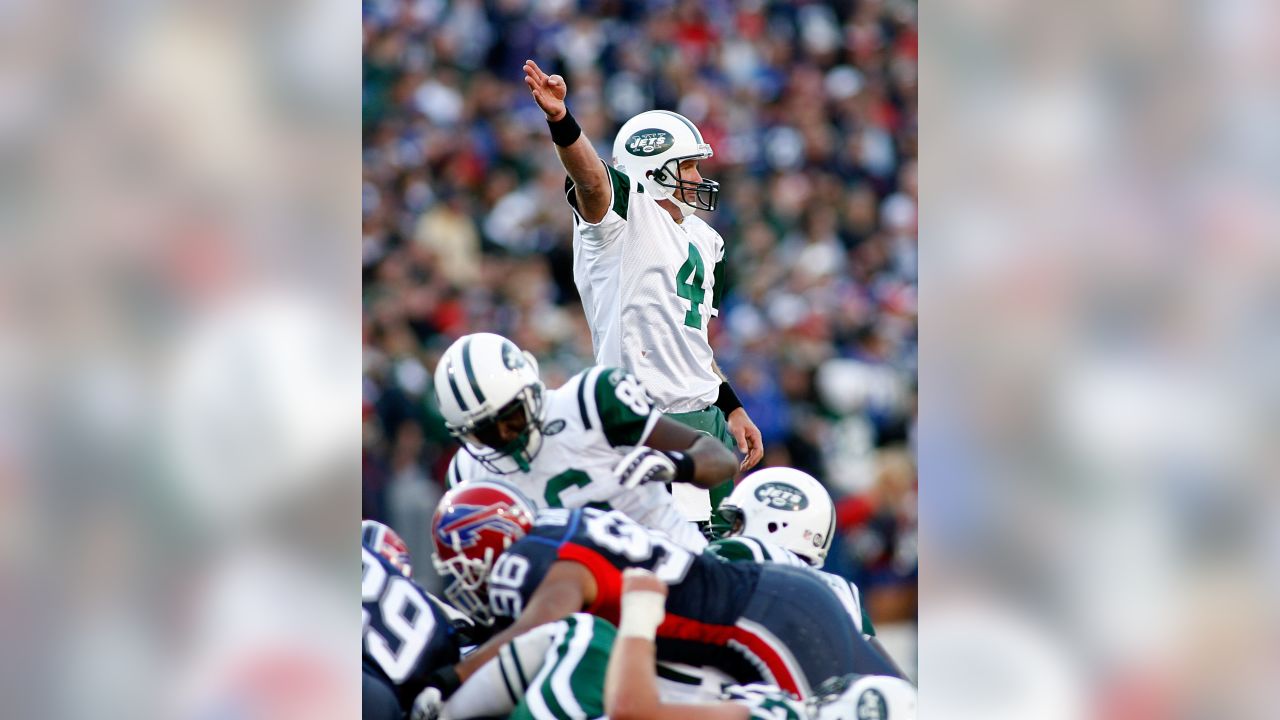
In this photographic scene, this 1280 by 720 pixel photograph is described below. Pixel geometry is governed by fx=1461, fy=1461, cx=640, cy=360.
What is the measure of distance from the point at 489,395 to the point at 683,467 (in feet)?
1.85

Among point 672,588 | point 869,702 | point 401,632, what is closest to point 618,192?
point 672,588

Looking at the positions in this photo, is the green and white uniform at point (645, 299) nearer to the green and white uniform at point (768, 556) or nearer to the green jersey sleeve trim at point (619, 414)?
the green and white uniform at point (768, 556)

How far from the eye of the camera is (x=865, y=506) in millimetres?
8492

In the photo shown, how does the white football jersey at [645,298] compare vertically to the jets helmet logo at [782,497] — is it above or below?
above

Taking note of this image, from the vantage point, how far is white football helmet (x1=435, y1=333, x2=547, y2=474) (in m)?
3.93

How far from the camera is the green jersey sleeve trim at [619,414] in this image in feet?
13.4

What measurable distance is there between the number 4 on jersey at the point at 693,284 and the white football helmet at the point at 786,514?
78 cm

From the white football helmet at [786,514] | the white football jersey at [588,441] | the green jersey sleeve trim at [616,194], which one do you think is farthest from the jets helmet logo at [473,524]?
the green jersey sleeve trim at [616,194]

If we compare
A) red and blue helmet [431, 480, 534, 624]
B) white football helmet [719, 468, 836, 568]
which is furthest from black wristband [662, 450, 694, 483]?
white football helmet [719, 468, 836, 568]

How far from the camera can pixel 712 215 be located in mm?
10688

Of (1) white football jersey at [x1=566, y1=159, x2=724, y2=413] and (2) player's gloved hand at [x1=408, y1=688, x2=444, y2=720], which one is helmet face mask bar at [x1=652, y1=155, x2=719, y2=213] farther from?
(2) player's gloved hand at [x1=408, y1=688, x2=444, y2=720]
